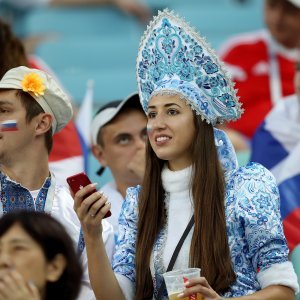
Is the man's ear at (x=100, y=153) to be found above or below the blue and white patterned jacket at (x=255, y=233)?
above

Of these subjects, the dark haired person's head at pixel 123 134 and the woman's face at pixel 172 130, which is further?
the dark haired person's head at pixel 123 134

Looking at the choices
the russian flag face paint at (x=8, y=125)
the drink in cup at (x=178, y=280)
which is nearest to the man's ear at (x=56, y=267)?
the drink in cup at (x=178, y=280)

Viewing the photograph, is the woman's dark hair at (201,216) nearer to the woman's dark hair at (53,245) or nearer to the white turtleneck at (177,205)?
the white turtleneck at (177,205)

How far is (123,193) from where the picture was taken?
6.35 metres

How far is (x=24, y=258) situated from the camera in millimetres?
3961

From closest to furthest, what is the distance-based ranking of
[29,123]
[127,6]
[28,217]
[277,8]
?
[28,217] → [29,123] → [277,8] → [127,6]

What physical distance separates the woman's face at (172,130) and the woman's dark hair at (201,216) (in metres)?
0.03

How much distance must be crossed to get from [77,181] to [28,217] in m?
0.59

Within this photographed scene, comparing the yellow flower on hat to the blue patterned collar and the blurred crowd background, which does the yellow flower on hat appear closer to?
the blue patterned collar

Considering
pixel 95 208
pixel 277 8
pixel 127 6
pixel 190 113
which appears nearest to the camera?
pixel 95 208

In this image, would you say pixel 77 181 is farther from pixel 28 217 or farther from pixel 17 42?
pixel 17 42

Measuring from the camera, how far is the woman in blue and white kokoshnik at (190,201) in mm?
4730

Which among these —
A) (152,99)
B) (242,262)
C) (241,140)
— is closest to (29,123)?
(152,99)

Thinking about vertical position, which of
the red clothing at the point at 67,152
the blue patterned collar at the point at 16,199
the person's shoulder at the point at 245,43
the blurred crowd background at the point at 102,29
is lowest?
the blue patterned collar at the point at 16,199
